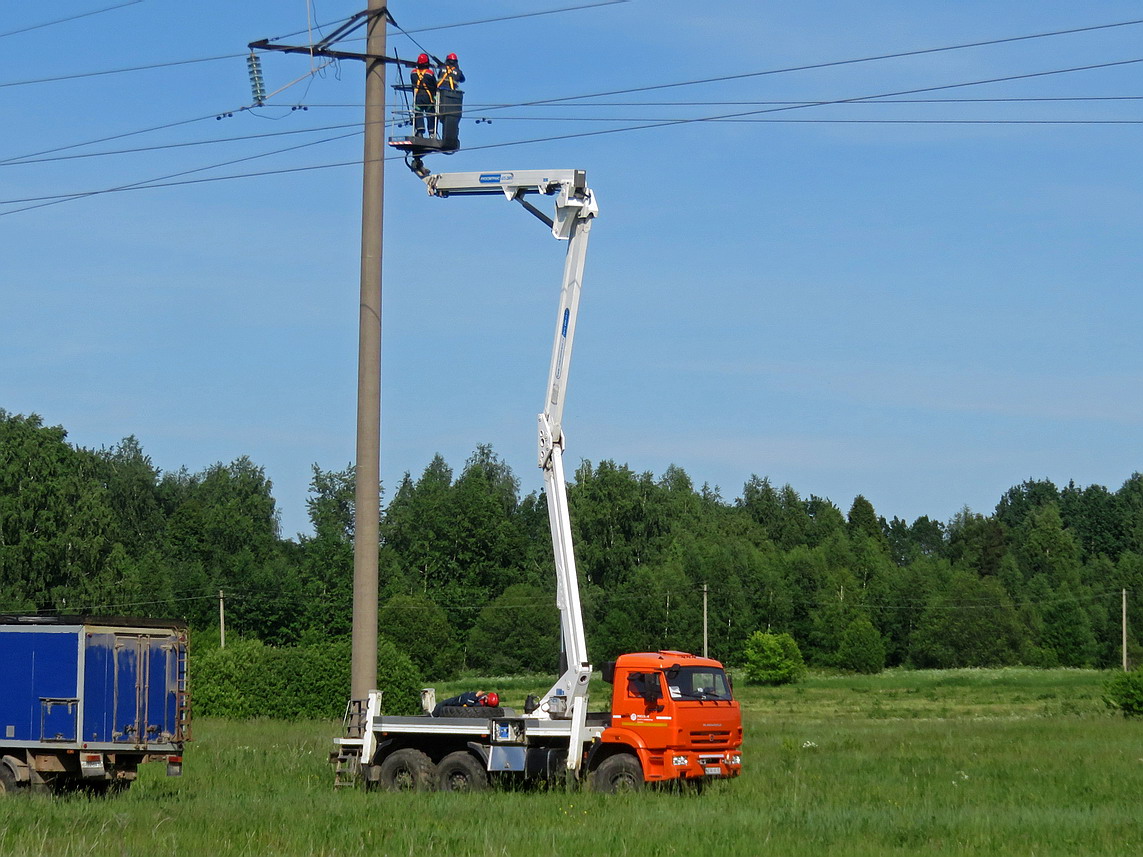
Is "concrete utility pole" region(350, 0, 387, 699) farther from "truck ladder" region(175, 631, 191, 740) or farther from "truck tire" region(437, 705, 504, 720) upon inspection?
"truck ladder" region(175, 631, 191, 740)

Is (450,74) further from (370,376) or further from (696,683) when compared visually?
(696,683)

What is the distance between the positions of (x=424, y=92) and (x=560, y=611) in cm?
903

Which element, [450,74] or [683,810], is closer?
[683,810]

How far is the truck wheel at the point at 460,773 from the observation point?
22516mm

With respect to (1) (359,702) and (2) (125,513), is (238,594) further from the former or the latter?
(1) (359,702)

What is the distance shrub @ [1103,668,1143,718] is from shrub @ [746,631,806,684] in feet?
117

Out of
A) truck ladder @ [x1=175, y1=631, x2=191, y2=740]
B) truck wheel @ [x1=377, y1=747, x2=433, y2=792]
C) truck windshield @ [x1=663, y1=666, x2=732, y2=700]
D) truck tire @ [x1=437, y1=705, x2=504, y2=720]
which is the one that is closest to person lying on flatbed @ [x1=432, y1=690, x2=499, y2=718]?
truck tire @ [x1=437, y1=705, x2=504, y2=720]

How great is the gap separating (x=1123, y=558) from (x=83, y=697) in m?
112

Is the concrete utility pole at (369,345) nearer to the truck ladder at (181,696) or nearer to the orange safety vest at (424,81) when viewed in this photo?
the orange safety vest at (424,81)

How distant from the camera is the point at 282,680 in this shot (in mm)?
49156

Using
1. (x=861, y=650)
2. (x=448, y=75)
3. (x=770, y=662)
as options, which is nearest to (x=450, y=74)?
(x=448, y=75)

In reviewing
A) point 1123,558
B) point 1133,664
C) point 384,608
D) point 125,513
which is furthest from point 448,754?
point 1123,558

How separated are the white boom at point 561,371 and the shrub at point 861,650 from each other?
79326mm

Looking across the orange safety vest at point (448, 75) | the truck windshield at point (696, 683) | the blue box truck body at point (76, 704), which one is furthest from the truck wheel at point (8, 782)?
the orange safety vest at point (448, 75)
